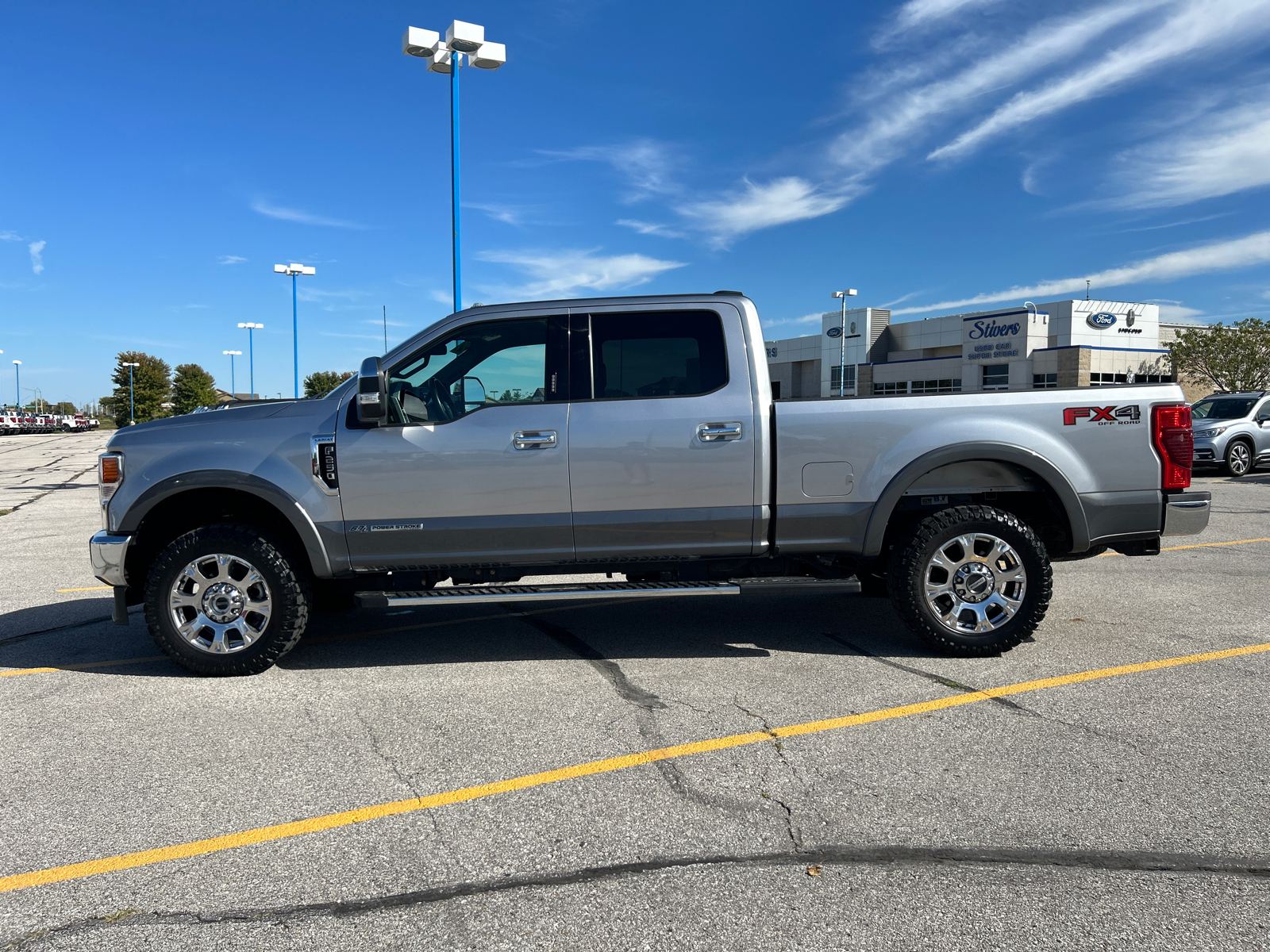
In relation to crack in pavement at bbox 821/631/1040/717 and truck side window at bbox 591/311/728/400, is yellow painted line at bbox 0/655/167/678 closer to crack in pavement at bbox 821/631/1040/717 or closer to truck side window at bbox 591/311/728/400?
truck side window at bbox 591/311/728/400

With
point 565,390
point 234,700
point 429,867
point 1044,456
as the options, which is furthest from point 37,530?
point 1044,456

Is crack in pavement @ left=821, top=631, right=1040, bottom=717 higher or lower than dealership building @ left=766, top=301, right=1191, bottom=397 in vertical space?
lower

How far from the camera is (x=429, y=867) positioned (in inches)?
119

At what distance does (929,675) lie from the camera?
16.7ft

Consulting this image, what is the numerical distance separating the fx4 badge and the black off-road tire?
4.64 meters

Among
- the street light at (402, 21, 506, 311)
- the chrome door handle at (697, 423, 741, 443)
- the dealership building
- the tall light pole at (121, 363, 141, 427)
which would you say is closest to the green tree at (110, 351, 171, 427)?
the tall light pole at (121, 363, 141, 427)

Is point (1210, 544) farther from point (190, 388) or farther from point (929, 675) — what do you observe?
point (190, 388)

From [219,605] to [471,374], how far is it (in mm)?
1977

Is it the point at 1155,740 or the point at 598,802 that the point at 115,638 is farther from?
the point at 1155,740

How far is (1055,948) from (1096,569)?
6661 millimetres

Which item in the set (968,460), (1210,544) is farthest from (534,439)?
(1210,544)

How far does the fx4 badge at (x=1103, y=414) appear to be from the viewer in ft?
17.5

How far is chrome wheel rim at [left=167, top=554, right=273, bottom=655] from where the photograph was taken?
5.20m

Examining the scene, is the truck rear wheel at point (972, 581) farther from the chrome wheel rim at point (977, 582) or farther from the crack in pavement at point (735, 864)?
the crack in pavement at point (735, 864)
